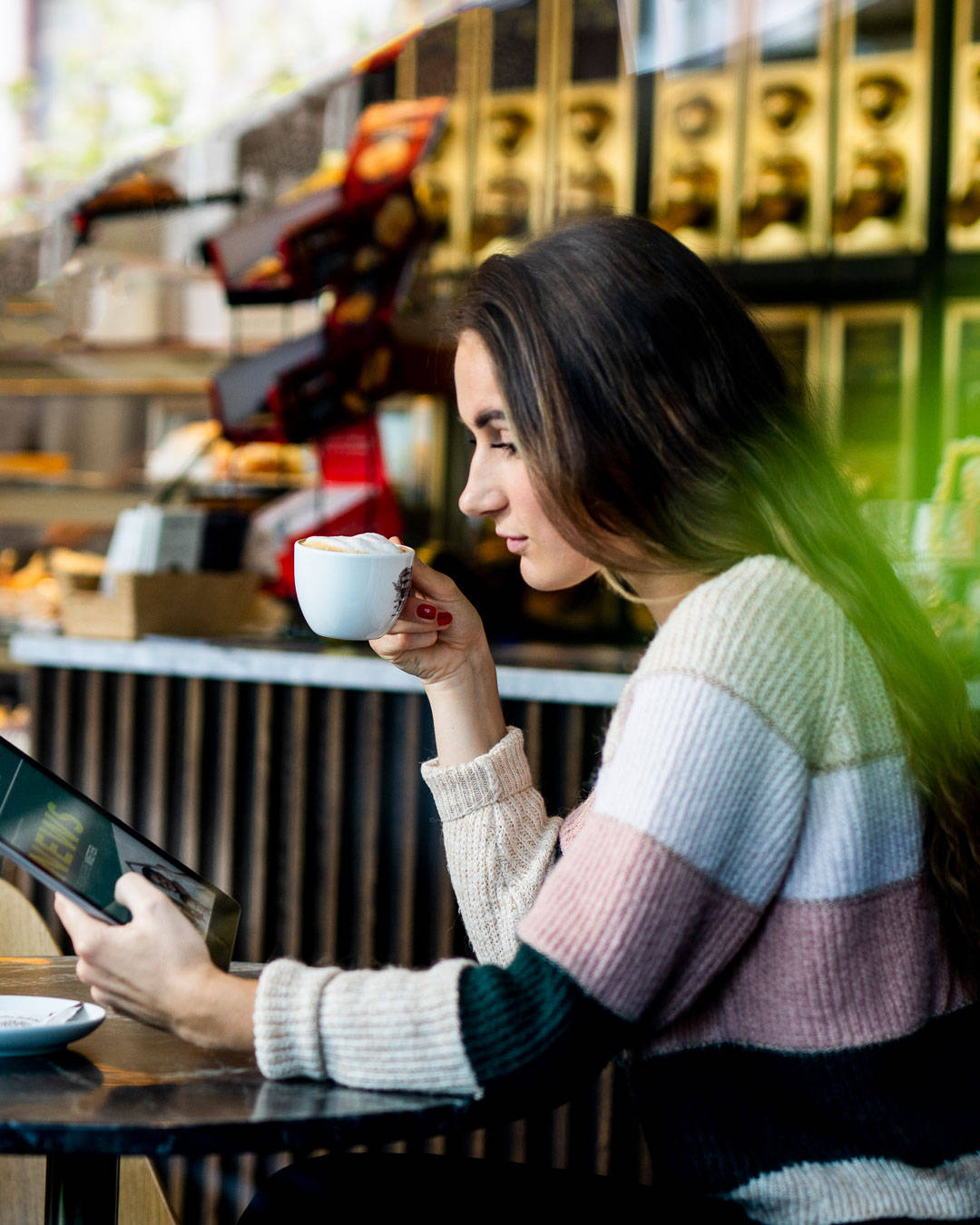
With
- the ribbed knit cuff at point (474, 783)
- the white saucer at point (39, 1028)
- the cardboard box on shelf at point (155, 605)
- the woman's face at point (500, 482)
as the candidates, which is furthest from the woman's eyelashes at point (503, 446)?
the cardboard box on shelf at point (155, 605)

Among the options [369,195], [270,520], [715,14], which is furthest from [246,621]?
[715,14]

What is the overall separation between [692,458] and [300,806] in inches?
74.9

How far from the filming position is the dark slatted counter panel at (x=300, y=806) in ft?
8.70

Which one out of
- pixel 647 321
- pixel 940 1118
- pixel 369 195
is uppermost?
pixel 369 195

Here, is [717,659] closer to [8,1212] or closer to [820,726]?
[820,726]

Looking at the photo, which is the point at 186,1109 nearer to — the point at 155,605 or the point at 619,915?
the point at 619,915

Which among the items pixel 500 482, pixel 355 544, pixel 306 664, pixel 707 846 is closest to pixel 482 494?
pixel 500 482

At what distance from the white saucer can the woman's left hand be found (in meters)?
0.08

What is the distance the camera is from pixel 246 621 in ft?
11.3

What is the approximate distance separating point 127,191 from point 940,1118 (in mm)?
3372

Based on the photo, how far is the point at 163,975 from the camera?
3.28 feet

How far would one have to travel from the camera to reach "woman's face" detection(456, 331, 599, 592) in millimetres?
1224

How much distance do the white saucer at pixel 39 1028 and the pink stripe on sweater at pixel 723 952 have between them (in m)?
0.38

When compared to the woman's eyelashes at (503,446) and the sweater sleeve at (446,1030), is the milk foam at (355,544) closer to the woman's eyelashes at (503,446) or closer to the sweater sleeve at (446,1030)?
the woman's eyelashes at (503,446)
